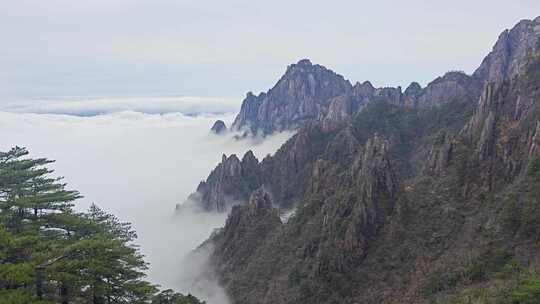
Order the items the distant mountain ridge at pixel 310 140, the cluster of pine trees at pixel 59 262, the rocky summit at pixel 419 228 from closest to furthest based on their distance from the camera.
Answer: the cluster of pine trees at pixel 59 262, the rocky summit at pixel 419 228, the distant mountain ridge at pixel 310 140

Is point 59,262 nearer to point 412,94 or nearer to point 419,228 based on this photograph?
point 419,228

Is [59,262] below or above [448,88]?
below

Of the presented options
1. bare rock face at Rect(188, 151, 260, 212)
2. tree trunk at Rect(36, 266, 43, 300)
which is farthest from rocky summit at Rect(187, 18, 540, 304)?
bare rock face at Rect(188, 151, 260, 212)

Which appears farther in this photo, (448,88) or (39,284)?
(448,88)

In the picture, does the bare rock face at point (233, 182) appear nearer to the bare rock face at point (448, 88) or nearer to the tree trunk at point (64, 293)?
the bare rock face at point (448, 88)

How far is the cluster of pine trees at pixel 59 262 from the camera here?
24.8 m

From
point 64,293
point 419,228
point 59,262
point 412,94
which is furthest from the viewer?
point 412,94

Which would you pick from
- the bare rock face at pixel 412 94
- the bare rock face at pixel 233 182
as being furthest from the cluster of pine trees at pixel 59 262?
the bare rock face at pixel 412 94

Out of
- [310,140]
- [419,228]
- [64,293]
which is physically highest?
[310,140]

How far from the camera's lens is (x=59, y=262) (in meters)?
25.6

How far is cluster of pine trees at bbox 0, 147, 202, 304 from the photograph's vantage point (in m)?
24.8

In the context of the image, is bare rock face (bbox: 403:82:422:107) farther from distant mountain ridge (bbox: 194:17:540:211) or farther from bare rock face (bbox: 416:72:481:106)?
bare rock face (bbox: 416:72:481:106)

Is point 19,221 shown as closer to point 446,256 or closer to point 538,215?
point 446,256

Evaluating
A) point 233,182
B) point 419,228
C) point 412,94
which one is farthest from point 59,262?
point 412,94
